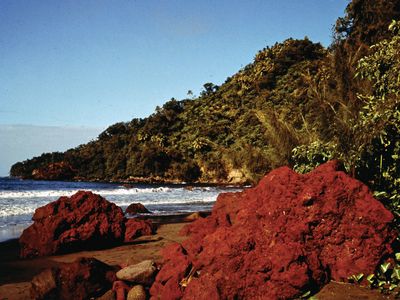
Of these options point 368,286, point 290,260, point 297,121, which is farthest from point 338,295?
point 297,121

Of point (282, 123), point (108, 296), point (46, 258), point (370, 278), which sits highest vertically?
point (282, 123)

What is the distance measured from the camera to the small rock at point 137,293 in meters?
5.00

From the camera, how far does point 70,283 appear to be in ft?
17.2

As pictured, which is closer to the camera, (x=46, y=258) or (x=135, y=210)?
(x=46, y=258)

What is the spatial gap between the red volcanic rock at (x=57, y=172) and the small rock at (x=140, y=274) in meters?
75.9

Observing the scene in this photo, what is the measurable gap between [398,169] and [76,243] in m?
7.29

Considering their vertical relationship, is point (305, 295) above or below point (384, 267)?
below

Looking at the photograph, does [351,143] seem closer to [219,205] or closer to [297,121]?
[219,205]

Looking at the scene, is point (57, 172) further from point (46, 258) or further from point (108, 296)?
point (108, 296)

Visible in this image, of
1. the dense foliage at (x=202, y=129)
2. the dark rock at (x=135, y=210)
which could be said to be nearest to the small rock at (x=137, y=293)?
the dark rock at (x=135, y=210)

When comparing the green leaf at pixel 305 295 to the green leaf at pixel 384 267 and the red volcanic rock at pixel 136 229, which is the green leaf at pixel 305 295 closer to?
the green leaf at pixel 384 267

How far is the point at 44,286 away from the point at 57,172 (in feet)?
250

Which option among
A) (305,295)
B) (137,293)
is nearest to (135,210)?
(137,293)

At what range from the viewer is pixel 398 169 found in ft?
17.7
